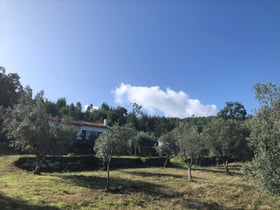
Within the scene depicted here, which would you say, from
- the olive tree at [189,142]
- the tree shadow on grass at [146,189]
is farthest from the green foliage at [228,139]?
the tree shadow on grass at [146,189]

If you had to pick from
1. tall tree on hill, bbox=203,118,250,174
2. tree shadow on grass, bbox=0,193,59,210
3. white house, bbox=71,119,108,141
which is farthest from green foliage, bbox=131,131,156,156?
tree shadow on grass, bbox=0,193,59,210

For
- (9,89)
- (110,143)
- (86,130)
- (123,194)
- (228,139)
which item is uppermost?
(9,89)

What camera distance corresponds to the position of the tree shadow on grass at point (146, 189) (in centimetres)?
1747

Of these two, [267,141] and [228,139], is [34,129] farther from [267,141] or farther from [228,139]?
[228,139]

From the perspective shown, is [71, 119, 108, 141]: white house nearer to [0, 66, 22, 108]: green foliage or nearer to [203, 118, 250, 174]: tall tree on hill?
[0, 66, 22, 108]: green foliage

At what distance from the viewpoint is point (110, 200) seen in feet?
55.3

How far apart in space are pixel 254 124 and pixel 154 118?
85.7m

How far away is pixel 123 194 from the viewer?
18734 millimetres

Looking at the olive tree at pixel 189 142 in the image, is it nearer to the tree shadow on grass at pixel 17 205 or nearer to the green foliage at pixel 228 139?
the green foliage at pixel 228 139

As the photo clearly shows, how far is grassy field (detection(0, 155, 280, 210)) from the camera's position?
15477 mm

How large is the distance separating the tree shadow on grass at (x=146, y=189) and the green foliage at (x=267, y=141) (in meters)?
5.61

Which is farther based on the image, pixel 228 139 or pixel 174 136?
pixel 228 139

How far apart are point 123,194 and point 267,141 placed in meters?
11.0

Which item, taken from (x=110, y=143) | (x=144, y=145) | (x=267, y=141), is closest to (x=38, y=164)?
(x=110, y=143)
